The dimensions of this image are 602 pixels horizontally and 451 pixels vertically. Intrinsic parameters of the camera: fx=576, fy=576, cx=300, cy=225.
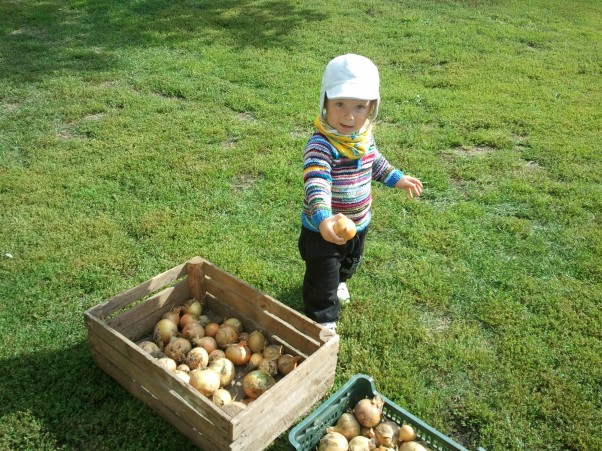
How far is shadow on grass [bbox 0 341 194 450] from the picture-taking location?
276 cm

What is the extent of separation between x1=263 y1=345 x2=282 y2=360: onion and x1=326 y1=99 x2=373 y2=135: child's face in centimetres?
120

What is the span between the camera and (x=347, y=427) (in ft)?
8.70

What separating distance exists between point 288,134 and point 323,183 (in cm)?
311

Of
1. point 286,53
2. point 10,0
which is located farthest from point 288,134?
point 10,0

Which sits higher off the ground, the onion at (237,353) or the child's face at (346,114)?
the child's face at (346,114)

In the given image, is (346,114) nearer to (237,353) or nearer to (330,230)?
(330,230)

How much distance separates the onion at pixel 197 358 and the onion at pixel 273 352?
0.32 metres

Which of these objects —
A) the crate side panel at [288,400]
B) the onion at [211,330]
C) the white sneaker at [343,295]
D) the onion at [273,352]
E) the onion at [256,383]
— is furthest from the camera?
the white sneaker at [343,295]

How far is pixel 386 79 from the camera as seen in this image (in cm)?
750

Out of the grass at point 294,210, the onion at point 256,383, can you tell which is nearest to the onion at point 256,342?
the onion at point 256,383

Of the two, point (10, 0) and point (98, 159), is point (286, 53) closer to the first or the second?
point (98, 159)

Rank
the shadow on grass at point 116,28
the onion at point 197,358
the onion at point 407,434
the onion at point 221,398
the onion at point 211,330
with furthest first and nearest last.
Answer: the shadow on grass at point 116,28, the onion at point 211,330, the onion at point 197,358, the onion at point 221,398, the onion at point 407,434

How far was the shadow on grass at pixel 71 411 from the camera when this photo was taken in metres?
2.76

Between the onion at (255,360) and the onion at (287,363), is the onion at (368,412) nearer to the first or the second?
the onion at (287,363)
